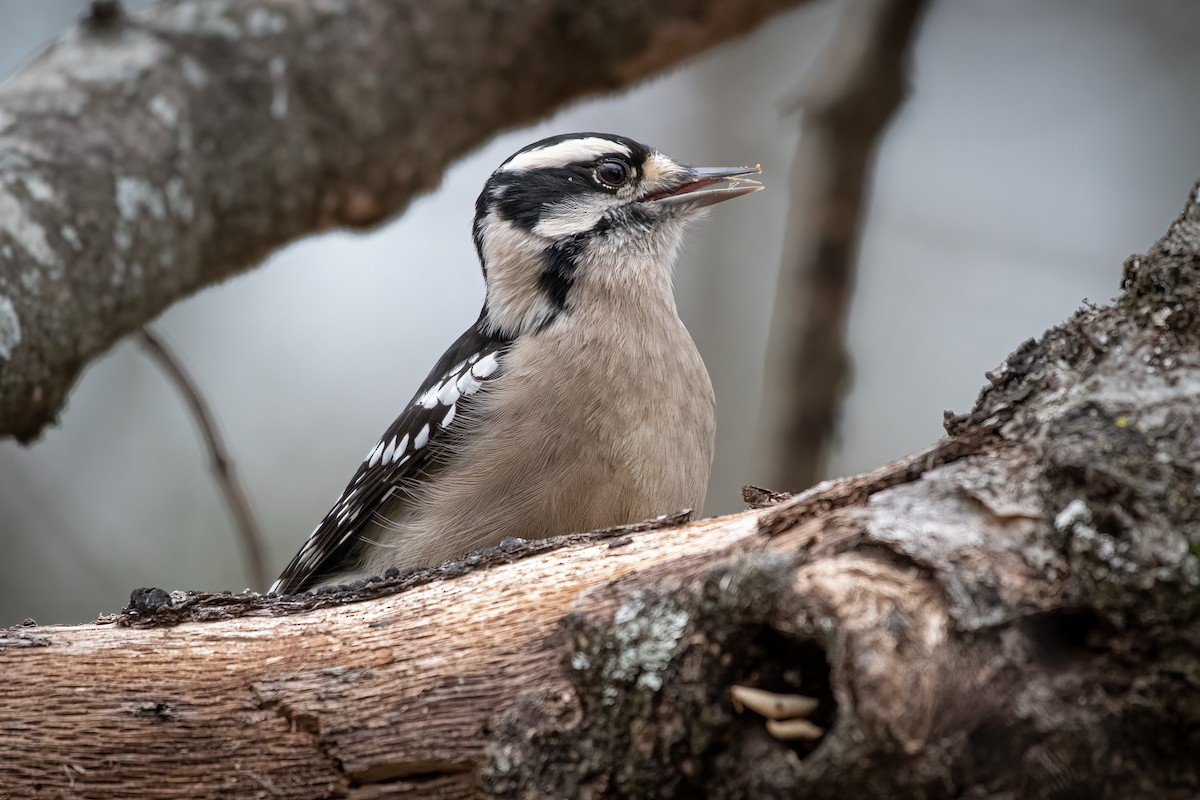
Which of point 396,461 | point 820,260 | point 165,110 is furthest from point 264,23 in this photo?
point 820,260

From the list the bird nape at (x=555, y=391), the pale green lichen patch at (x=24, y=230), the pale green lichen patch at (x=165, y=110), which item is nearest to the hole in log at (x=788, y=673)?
the bird nape at (x=555, y=391)

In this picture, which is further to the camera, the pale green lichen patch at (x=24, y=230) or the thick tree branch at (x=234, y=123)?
the thick tree branch at (x=234, y=123)

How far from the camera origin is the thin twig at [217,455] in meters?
5.30

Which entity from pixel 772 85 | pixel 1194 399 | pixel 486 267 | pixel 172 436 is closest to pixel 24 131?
pixel 486 267

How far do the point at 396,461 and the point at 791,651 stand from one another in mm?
2756

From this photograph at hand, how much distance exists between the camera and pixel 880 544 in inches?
86.2

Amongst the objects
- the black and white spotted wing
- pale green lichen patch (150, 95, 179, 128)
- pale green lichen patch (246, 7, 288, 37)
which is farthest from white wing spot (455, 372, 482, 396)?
pale green lichen patch (246, 7, 288, 37)

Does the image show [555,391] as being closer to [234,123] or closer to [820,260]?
[234,123]

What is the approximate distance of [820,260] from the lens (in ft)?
20.1

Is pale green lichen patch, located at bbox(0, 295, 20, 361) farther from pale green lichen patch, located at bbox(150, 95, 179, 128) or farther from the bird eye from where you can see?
the bird eye

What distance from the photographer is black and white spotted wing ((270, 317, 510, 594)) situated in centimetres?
456

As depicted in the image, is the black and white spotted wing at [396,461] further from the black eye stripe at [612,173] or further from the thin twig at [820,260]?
the thin twig at [820,260]

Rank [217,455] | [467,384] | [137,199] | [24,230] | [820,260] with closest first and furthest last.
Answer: [24,230]
[467,384]
[137,199]
[217,455]
[820,260]

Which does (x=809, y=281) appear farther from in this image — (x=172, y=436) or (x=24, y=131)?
(x=172, y=436)
